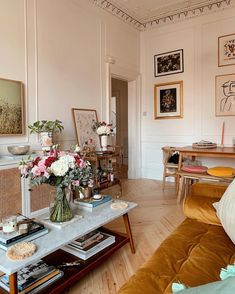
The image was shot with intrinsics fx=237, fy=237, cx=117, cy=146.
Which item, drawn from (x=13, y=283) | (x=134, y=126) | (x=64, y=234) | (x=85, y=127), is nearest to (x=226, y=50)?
(x=134, y=126)

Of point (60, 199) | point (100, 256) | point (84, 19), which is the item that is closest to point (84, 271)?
point (100, 256)

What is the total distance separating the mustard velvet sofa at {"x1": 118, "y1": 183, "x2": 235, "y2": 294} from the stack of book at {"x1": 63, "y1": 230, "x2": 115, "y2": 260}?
0.63 meters

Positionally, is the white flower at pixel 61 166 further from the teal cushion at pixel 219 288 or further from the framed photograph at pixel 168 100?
the framed photograph at pixel 168 100

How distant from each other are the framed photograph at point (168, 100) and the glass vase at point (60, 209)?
145 inches

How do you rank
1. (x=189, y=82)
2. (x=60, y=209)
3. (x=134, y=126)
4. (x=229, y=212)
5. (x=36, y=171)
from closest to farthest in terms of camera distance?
(x=229, y=212) < (x=36, y=171) < (x=60, y=209) < (x=189, y=82) < (x=134, y=126)

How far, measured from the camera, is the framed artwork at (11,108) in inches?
111

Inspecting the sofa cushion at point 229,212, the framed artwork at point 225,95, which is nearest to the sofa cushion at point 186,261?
the sofa cushion at point 229,212

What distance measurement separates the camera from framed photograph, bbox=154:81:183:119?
4.82 m

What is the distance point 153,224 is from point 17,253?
1.90 m

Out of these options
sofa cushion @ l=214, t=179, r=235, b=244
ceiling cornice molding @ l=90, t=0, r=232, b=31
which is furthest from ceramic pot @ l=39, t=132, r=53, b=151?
ceiling cornice molding @ l=90, t=0, r=232, b=31

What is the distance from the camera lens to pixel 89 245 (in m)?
1.85

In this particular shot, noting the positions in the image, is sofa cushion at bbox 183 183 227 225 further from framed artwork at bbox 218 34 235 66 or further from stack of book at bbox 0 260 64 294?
framed artwork at bbox 218 34 235 66

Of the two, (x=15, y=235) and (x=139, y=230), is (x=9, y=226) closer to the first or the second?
(x=15, y=235)

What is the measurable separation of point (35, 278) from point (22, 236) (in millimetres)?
281
